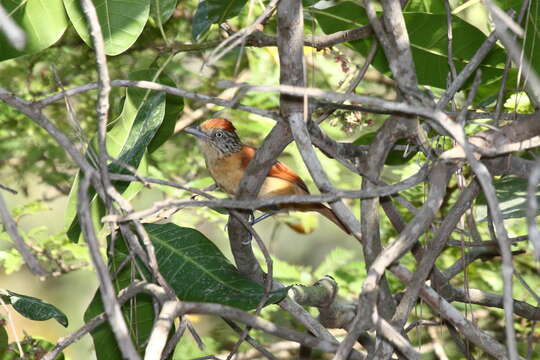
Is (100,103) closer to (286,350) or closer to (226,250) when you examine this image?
(286,350)

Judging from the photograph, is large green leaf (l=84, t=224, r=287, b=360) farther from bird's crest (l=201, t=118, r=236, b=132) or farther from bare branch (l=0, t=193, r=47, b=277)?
bird's crest (l=201, t=118, r=236, b=132)

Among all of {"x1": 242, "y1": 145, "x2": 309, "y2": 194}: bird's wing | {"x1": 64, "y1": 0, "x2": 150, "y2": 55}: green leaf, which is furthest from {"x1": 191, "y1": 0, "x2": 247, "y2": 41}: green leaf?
{"x1": 242, "y1": 145, "x2": 309, "y2": 194}: bird's wing

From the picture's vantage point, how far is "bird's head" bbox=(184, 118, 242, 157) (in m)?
4.05

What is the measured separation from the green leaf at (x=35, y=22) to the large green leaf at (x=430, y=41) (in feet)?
3.29

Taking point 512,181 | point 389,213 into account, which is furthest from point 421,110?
point 512,181

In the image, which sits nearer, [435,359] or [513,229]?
[513,229]

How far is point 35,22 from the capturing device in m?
2.51

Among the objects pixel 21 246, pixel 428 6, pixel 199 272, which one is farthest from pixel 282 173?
pixel 21 246

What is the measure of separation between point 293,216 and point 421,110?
3.04 m

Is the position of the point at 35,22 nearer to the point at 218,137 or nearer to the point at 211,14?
the point at 211,14

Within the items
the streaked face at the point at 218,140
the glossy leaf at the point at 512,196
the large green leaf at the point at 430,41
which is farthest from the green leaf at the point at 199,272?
the streaked face at the point at 218,140

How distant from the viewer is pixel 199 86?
5.07m

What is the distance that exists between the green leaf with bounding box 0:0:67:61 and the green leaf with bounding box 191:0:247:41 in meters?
0.47

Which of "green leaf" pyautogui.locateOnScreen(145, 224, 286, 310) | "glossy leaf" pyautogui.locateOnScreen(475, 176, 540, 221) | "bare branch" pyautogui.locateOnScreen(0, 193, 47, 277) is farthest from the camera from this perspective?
"glossy leaf" pyautogui.locateOnScreen(475, 176, 540, 221)
